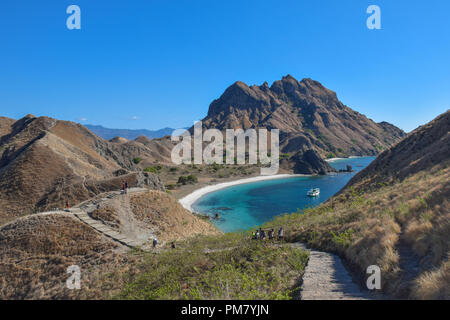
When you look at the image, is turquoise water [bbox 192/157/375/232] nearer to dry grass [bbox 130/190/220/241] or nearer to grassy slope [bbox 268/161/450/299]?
dry grass [bbox 130/190/220/241]

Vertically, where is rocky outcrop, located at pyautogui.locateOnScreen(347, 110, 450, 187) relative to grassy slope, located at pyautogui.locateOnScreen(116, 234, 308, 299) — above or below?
above

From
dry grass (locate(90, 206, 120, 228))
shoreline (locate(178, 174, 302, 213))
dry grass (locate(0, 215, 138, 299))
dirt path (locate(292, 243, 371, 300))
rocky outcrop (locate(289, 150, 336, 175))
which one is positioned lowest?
dry grass (locate(0, 215, 138, 299))

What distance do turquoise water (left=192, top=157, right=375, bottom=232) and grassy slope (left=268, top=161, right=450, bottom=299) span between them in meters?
27.1

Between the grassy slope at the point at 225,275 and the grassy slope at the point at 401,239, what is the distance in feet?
6.57

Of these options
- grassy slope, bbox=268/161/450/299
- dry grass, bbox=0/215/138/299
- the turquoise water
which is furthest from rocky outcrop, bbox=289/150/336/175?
dry grass, bbox=0/215/138/299

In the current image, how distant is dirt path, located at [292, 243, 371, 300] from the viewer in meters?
6.74

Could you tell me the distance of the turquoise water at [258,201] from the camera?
152 ft

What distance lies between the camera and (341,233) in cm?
1096

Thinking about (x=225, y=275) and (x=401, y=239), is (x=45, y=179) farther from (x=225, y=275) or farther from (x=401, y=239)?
(x=401, y=239)

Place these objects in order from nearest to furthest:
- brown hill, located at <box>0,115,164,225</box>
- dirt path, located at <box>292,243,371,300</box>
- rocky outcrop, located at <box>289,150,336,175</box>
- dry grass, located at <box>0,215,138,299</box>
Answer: dirt path, located at <box>292,243,371,300</box> → dry grass, located at <box>0,215,138,299</box> → brown hill, located at <box>0,115,164,225</box> → rocky outcrop, located at <box>289,150,336,175</box>

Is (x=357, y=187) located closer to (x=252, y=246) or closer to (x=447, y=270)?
(x=252, y=246)

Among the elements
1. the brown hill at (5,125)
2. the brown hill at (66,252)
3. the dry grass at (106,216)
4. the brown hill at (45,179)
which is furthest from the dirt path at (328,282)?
the brown hill at (5,125)
